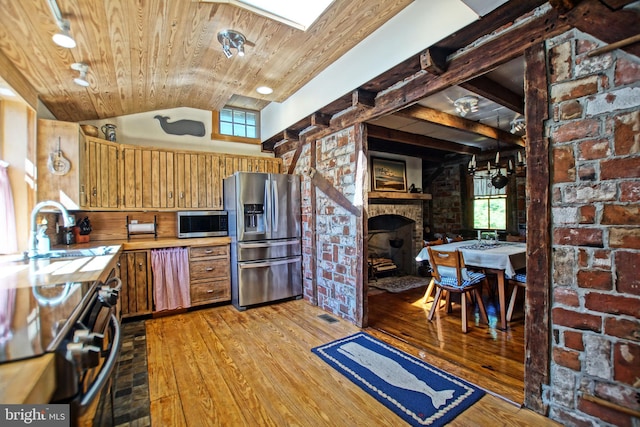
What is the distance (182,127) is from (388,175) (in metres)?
3.66

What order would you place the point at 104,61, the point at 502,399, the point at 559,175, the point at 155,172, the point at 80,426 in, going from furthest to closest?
the point at 155,172 → the point at 104,61 → the point at 502,399 → the point at 559,175 → the point at 80,426

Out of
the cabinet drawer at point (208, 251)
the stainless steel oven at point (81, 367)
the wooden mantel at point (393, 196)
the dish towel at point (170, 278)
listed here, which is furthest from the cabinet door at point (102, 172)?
the wooden mantel at point (393, 196)

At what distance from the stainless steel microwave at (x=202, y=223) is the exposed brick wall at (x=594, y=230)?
3.75 metres

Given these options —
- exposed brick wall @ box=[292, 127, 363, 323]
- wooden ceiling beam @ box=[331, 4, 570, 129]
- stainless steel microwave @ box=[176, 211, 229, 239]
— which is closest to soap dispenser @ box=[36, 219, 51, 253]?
stainless steel microwave @ box=[176, 211, 229, 239]

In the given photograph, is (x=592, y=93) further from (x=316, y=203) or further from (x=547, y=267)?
(x=316, y=203)

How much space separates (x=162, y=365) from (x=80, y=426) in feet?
6.08

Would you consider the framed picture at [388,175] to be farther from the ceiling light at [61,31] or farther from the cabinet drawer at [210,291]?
the ceiling light at [61,31]

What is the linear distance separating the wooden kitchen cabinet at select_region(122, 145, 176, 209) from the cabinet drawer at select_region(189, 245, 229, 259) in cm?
71

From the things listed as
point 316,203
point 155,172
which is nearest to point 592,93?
point 316,203

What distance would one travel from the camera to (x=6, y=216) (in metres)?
2.45

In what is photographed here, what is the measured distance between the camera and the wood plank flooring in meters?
2.14

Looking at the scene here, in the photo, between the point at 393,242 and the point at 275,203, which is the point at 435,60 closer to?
the point at 275,203

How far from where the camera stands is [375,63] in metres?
2.48

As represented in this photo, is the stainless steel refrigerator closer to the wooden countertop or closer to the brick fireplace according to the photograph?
the wooden countertop
